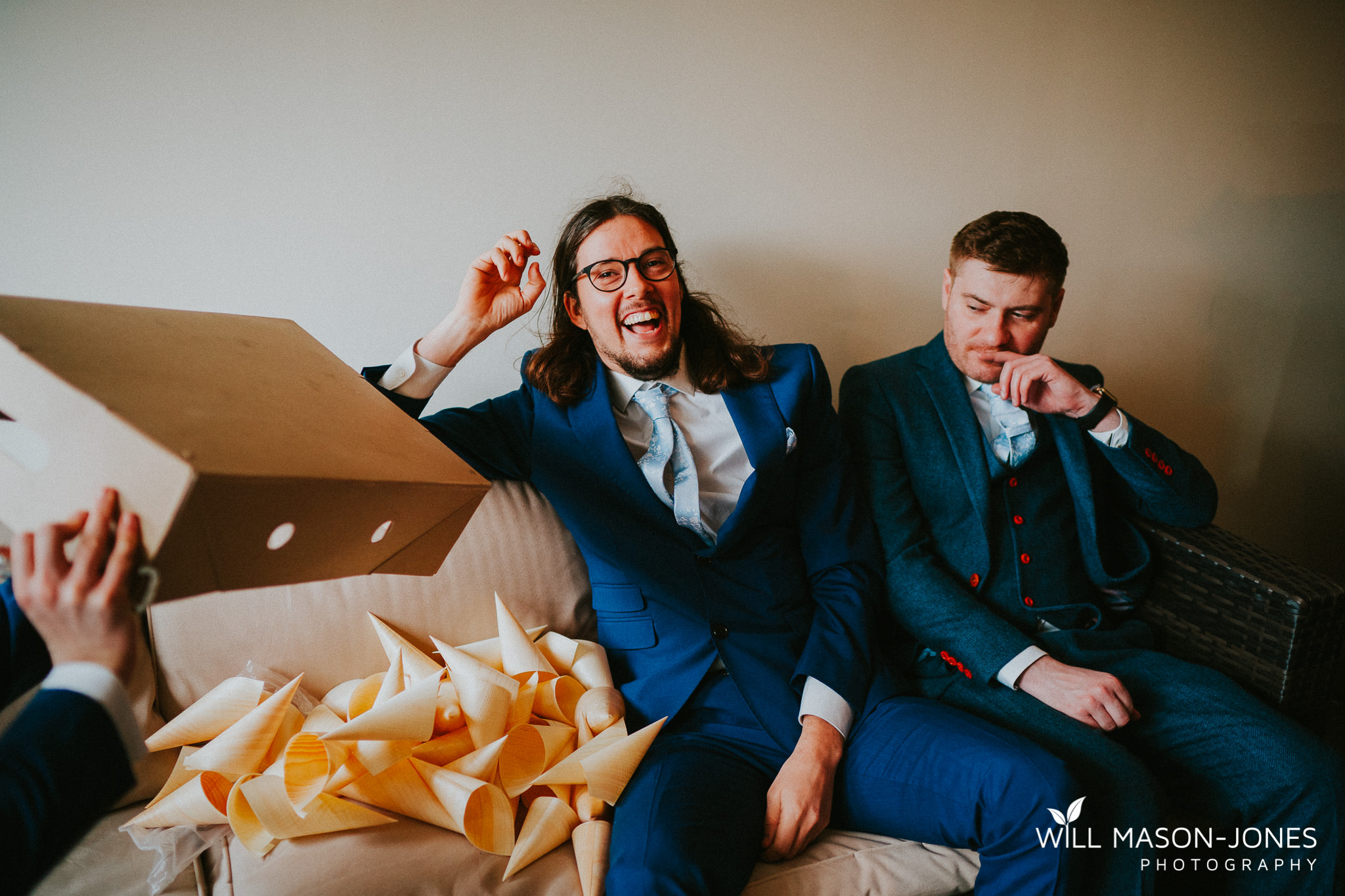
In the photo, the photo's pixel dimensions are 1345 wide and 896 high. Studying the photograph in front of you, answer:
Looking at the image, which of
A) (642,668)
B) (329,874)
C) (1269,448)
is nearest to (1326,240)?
(1269,448)

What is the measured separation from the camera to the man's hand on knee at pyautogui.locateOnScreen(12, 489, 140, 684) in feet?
1.94

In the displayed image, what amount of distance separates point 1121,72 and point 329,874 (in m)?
2.62

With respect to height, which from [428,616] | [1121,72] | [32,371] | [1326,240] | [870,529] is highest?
[1121,72]

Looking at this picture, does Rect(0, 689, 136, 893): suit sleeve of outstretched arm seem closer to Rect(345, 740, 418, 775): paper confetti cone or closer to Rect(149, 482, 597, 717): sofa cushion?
Rect(345, 740, 418, 775): paper confetti cone

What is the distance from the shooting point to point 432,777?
1.09m

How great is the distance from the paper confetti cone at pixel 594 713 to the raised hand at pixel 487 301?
65 centimetres

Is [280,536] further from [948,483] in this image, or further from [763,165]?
[763,165]

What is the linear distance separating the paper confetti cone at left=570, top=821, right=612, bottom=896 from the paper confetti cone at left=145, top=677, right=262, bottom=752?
0.59 m

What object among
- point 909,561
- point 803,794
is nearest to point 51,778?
point 803,794

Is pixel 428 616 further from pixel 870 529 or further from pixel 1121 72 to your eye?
pixel 1121 72

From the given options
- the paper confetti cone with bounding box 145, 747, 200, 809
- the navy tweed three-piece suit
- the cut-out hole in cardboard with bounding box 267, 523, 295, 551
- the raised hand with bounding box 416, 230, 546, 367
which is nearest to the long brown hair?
the raised hand with bounding box 416, 230, 546, 367

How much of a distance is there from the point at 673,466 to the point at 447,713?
1.96 ft

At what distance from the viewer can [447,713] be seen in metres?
1.19

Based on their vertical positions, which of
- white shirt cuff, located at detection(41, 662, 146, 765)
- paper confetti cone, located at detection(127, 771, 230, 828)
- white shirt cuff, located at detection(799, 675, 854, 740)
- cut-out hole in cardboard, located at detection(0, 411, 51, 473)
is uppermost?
cut-out hole in cardboard, located at detection(0, 411, 51, 473)
